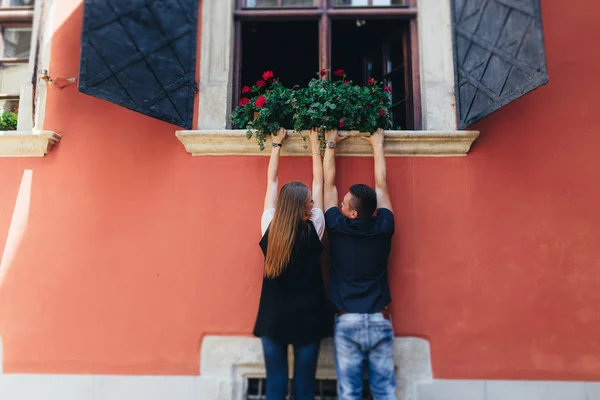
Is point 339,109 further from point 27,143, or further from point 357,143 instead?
point 27,143

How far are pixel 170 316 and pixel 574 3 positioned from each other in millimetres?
4141

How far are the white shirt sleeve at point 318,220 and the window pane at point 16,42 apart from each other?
315 centimetres

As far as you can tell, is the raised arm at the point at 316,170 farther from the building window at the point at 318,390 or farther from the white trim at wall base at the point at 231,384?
the building window at the point at 318,390

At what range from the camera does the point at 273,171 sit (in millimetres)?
3525

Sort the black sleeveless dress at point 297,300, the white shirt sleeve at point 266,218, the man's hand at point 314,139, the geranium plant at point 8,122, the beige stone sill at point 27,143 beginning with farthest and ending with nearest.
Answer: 1. the geranium plant at point 8,122
2. the beige stone sill at point 27,143
3. the man's hand at point 314,139
4. the white shirt sleeve at point 266,218
5. the black sleeveless dress at point 297,300

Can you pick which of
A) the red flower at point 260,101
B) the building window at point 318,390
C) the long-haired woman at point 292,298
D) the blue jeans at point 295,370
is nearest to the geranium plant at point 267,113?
the red flower at point 260,101

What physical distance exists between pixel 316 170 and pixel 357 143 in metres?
0.43

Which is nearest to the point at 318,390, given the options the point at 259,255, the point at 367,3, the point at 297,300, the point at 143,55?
the point at 297,300

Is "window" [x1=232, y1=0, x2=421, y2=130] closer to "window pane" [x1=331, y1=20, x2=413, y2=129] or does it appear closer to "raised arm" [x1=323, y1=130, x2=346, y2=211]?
"window pane" [x1=331, y1=20, x2=413, y2=129]

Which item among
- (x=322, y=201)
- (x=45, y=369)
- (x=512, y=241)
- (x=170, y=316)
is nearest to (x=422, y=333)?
(x=512, y=241)

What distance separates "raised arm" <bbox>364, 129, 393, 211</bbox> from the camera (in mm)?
3480

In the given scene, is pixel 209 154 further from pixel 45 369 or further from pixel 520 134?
pixel 520 134

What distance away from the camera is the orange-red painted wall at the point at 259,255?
349 cm

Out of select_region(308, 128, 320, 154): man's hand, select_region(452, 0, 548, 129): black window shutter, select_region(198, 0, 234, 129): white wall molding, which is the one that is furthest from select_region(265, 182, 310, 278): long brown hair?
select_region(452, 0, 548, 129): black window shutter
